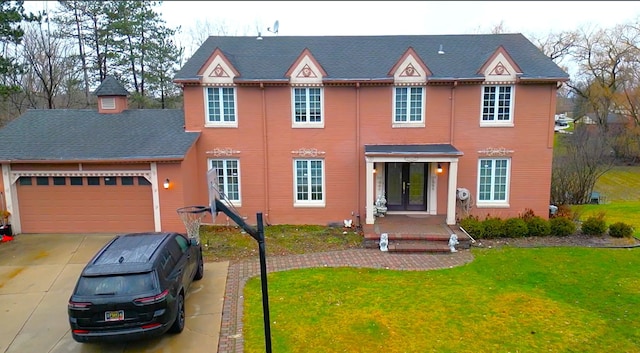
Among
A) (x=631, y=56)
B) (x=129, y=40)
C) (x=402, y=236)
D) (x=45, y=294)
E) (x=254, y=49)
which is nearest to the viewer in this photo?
(x=45, y=294)

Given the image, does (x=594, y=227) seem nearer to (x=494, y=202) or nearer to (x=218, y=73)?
(x=494, y=202)

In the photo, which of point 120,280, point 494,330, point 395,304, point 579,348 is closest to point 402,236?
point 395,304

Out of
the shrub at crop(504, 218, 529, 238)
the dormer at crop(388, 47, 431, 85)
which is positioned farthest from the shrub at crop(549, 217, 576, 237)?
the dormer at crop(388, 47, 431, 85)

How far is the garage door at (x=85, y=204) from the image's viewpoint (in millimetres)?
14820

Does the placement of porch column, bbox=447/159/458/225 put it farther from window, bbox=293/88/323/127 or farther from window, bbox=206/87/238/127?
window, bbox=206/87/238/127

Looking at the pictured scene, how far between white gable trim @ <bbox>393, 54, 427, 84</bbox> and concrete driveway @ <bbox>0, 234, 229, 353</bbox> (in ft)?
30.6

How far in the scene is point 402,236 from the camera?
13.8 m

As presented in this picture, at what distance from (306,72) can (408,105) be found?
13.7 ft

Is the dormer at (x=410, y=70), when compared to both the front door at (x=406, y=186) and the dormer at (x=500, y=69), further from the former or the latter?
the front door at (x=406, y=186)

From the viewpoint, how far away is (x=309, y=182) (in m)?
16.4

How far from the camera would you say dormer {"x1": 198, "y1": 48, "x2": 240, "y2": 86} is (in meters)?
15.5

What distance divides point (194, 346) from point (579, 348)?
706 cm

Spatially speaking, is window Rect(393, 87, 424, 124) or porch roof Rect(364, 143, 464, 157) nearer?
porch roof Rect(364, 143, 464, 157)

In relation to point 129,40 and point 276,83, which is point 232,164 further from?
point 129,40
